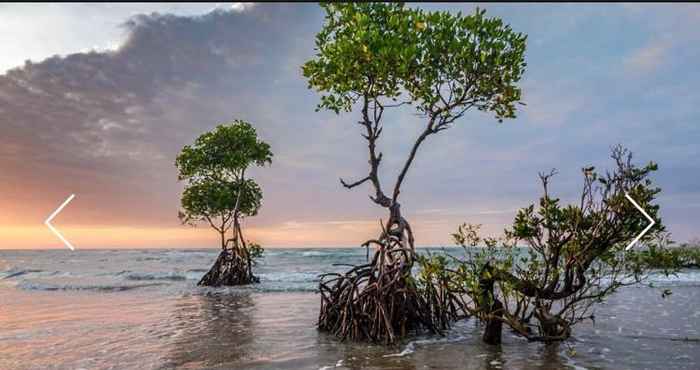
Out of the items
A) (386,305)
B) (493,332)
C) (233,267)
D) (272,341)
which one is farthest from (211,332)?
(233,267)

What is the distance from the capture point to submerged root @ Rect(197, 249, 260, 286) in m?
25.9

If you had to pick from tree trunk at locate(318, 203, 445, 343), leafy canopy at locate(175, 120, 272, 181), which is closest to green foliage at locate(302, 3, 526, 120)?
tree trunk at locate(318, 203, 445, 343)

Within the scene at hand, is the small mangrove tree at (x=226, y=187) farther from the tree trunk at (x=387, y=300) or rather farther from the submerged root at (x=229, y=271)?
the tree trunk at (x=387, y=300)

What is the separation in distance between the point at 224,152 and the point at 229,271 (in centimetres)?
645

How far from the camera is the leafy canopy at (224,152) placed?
24953 millimetres

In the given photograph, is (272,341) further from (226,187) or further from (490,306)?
(226,187)

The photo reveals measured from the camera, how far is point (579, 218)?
942cm

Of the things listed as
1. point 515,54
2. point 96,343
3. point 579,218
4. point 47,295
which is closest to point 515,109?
point 515,54

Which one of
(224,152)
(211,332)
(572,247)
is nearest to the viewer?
(572,247)

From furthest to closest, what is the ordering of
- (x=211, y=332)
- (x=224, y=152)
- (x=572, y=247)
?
(x=224, y=152) → (x=211, y=332) → (x=572, y=247)

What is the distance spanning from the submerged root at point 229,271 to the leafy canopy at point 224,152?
4.65 m

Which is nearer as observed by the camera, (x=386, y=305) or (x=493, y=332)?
(x=493, y=332)

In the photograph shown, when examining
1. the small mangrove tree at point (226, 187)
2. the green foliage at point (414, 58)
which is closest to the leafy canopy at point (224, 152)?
the small mangrove tree at point (226, 187)

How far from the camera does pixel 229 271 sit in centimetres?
2605
